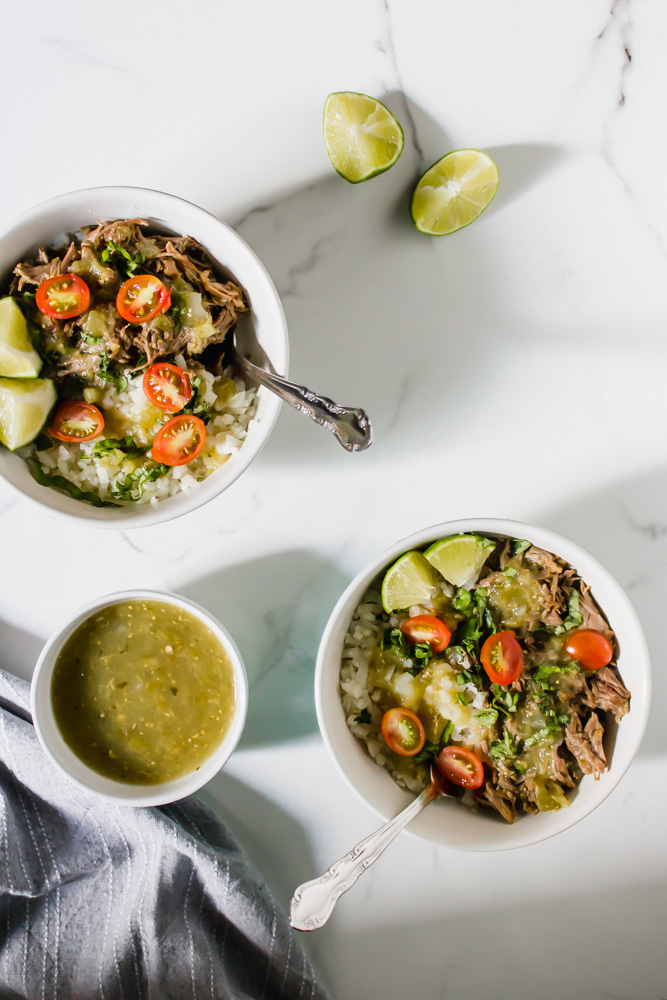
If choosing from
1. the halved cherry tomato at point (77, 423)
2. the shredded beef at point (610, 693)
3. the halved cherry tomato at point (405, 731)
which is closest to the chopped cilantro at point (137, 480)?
the halved cherry tomato at point (77, 423)

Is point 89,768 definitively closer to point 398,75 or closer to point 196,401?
point 196,401

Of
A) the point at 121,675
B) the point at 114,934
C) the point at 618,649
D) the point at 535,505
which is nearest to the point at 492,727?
the point at 618,649

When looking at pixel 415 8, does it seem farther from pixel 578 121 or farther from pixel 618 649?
pixel 618 649

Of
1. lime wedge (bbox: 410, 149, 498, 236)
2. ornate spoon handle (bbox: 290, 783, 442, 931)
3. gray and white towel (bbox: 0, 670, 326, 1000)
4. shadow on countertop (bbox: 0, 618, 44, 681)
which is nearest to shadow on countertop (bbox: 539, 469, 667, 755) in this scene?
lime wedge (bbox: 410, 149, 498, 236)

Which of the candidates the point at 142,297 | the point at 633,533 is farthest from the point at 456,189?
the point at 633,533

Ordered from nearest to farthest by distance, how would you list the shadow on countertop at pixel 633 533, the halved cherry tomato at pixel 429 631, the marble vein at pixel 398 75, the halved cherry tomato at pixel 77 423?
the halved cherry tomato at pixel 77 423 → the halved cherry tomato at pixel 429 631 → the marble vein at pixel 398 75 → the shadow on countertop at pixel 633 533

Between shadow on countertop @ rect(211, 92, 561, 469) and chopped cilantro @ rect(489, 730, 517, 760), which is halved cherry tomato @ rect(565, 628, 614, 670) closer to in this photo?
chopped cilantro @ rect(489, 730, 517, 760)

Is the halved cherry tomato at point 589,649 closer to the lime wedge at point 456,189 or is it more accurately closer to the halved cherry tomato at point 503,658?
the halved cherry tomato at point 503,658
